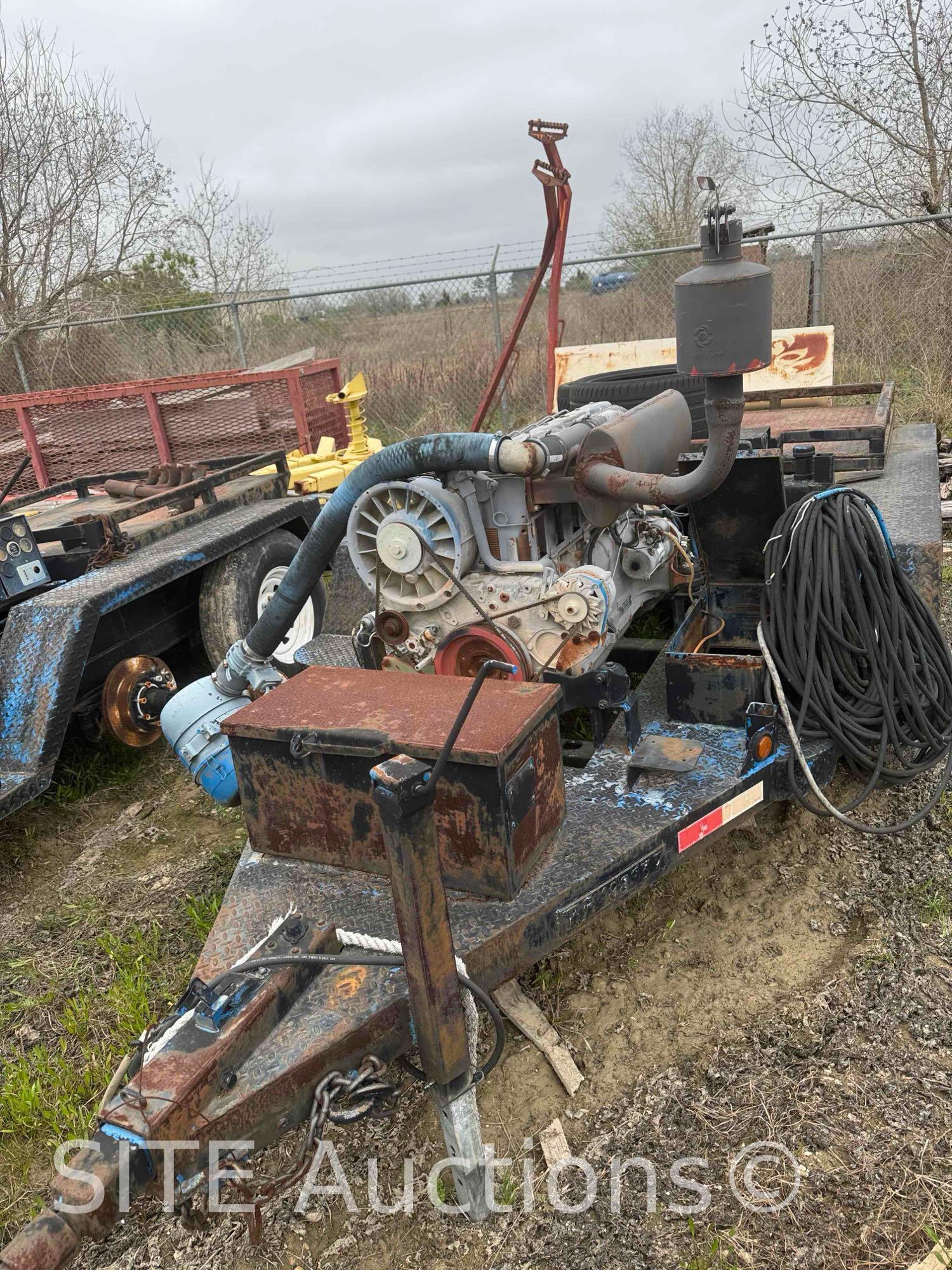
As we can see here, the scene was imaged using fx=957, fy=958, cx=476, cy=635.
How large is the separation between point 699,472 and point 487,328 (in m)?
9.98

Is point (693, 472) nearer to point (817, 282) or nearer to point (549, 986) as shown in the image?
point (549, 986)

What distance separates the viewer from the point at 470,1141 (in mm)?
1949

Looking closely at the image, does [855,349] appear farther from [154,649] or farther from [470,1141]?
[470,1141]

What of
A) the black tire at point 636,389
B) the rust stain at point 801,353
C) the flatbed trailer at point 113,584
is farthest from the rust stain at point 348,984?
the rust stain at point 801,353

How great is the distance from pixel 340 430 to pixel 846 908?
5830 millimetres

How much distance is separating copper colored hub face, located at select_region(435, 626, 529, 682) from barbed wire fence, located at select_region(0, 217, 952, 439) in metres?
5.29

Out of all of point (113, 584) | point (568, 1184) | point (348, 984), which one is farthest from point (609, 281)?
point (568, 1184)

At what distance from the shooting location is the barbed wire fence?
9.35 meters

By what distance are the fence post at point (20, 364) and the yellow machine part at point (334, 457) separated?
18.7 ft

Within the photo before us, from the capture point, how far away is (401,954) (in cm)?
194

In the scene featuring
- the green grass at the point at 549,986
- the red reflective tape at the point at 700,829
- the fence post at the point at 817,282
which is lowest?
the green grass at the point at 549,986

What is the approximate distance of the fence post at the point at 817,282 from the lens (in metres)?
8.52

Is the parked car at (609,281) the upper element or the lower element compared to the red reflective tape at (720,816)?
upper

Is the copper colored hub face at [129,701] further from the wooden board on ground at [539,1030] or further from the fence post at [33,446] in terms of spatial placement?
the fence post at [33,446]
